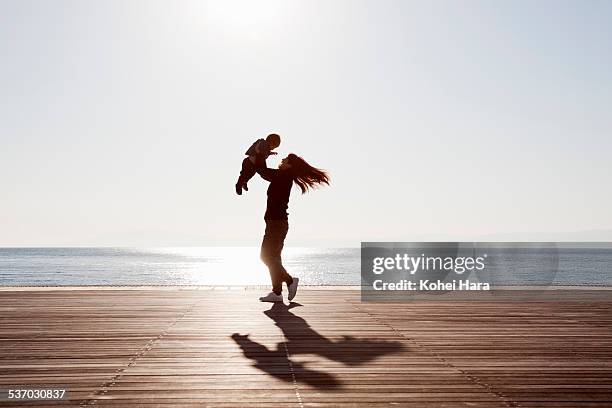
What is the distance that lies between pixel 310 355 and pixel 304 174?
4.83 meters

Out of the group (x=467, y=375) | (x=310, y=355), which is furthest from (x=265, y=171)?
(x=467, y=375)

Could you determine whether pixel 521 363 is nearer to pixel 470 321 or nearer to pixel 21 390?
pixel 470 321

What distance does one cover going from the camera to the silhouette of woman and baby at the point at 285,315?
4.49m

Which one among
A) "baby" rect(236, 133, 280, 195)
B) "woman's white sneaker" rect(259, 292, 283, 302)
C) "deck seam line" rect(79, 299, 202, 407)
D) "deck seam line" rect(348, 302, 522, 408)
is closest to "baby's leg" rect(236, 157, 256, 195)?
"baby" rect(236, 133, 280, 195)

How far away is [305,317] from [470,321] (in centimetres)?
192

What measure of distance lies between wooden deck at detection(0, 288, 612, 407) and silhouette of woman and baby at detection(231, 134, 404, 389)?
3cm

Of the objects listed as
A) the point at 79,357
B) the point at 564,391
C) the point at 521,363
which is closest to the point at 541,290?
the point at 521,363

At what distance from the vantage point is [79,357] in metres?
4.78

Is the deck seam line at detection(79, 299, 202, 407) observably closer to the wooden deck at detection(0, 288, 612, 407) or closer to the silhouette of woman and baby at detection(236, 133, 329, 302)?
the wooden deck at detection(0, 288, 612, 407)

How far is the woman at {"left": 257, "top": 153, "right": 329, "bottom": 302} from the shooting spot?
9.34 metres

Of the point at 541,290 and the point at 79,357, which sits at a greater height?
the point at 541,290

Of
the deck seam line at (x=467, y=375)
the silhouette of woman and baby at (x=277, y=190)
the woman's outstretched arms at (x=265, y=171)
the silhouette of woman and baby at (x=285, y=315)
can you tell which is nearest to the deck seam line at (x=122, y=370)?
the silhouette of woman and baby at (x=285, y=315)

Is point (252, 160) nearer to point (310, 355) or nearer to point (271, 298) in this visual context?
point (271, 298)

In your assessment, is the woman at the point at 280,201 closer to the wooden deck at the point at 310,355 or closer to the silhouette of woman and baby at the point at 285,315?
the silhouette of woman and baby at the point at 285,315
